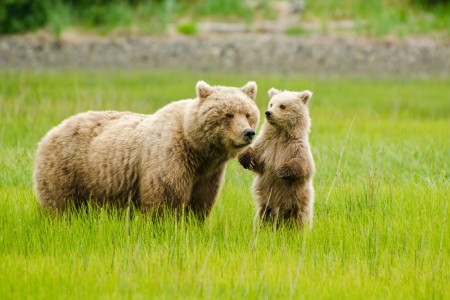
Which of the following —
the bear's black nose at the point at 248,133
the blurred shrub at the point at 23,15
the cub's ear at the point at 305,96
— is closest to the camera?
the bear's black nose at the point at 248,133

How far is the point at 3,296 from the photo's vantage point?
4922 mm

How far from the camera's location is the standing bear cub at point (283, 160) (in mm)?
6637

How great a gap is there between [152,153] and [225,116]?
67cm

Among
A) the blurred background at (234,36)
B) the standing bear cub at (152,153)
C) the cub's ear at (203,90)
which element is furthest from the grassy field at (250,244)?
the blurred background at (234,36)

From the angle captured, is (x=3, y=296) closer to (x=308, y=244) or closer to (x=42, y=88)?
(x=308, y=244)

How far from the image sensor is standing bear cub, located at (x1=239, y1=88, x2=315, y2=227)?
6.64m

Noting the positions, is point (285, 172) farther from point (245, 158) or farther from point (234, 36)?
point (234, 36)

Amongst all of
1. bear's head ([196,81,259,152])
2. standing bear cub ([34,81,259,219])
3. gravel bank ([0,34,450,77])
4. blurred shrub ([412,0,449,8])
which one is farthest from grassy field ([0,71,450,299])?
blurred shrub ([412,0,449,8])

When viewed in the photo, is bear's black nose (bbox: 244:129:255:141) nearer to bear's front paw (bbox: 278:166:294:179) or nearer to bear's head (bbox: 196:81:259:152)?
bear's head (bbox: 196:81:259:152)

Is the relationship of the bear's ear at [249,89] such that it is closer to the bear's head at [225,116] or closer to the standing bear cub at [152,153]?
the standing bear cub at [152,153]

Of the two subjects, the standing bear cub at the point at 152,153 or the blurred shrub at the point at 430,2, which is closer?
the standing bear cub at the point at 152,153

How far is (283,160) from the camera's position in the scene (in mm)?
6629

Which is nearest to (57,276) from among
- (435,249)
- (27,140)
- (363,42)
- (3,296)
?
(3,296)

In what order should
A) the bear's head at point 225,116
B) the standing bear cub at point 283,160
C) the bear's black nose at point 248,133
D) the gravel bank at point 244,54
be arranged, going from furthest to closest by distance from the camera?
the gravel bank at point 244,54 < the standing bear cub at point 283,160 < the bear's head at point 225,116 < the bear's black nose at point 248,133
